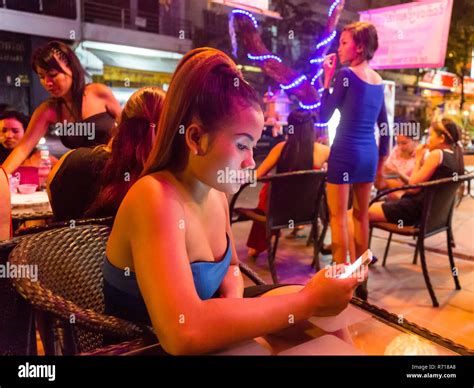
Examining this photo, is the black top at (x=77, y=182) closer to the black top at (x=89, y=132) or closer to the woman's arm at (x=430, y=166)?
the black top at (x=89, y=132)

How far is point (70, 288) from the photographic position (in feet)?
4.50

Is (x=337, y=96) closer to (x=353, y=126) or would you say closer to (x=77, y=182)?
(x=353, y=126)

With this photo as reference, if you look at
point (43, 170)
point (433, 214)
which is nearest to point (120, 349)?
point (43, 170)

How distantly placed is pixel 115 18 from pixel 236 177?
15039 millimetres

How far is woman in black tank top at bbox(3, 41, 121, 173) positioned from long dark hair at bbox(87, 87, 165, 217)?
3.16 ft

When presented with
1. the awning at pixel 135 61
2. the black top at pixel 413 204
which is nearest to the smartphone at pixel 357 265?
the black top at pixel 413 204

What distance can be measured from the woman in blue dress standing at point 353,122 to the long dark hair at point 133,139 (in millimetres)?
1539

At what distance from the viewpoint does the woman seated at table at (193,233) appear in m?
0.86

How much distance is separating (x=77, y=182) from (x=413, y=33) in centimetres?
473

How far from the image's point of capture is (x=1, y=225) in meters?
1.72

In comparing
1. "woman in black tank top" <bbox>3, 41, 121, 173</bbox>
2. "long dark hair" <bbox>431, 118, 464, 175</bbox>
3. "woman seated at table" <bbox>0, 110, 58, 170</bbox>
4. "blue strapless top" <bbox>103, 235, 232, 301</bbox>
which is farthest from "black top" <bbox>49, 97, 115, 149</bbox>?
"long dark hair" <bbox>431, 118, 464, 175</bbox>

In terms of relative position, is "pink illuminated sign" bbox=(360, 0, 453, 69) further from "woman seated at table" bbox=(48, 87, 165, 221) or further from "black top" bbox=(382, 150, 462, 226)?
"woman seated at table" bbox=(48, 87, 165, 221)

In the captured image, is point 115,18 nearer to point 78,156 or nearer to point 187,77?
point 78,156

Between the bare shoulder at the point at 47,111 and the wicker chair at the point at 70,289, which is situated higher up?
the bare shoulder at the point at 47,111
